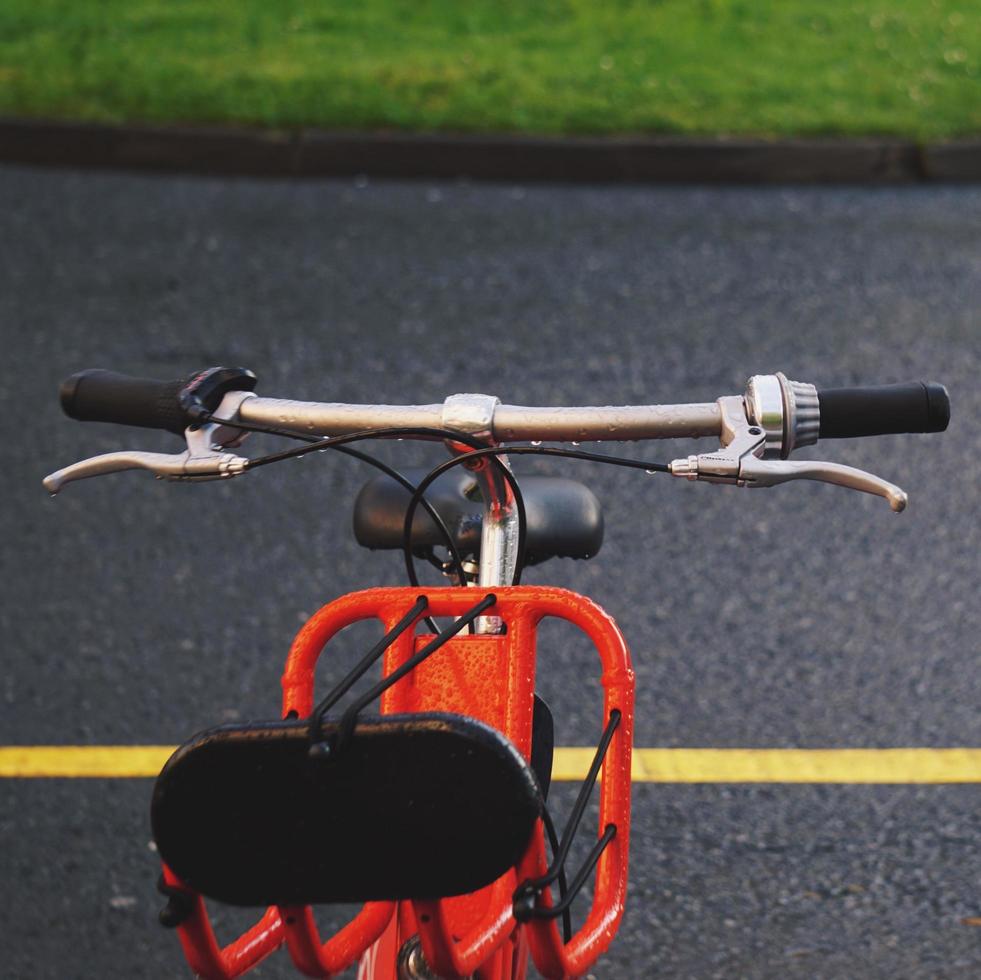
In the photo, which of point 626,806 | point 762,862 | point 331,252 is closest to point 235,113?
point 331,252

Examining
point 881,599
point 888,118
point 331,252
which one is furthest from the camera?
point 888,118

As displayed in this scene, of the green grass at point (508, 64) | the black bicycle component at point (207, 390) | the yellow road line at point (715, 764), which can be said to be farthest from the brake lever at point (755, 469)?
the green grass at point (508, 64)

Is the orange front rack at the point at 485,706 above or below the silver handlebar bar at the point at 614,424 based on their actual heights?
below

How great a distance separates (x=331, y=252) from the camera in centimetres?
602

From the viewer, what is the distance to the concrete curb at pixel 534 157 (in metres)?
6.82

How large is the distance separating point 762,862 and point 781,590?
3.43 feet

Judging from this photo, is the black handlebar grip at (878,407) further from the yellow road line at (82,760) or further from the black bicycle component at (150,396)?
the yellow road line at (82,760)

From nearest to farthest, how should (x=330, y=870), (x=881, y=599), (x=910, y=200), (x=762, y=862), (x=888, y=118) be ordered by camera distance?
(x=330, y=870) → (x=762, y=862) → (x=881, y=599) → (x=910, y=200) → (x=888, y=118)

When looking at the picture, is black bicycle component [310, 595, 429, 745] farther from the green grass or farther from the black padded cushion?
the green grass

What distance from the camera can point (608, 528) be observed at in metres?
4.26

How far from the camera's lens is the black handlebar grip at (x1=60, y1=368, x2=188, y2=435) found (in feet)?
5.74

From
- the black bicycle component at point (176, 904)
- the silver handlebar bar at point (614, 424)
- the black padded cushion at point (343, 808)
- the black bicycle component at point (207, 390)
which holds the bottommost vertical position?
the black bicycle component at point (176, 904)

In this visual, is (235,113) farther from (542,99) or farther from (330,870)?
(330,870)

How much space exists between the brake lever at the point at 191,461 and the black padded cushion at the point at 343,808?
389 mm
